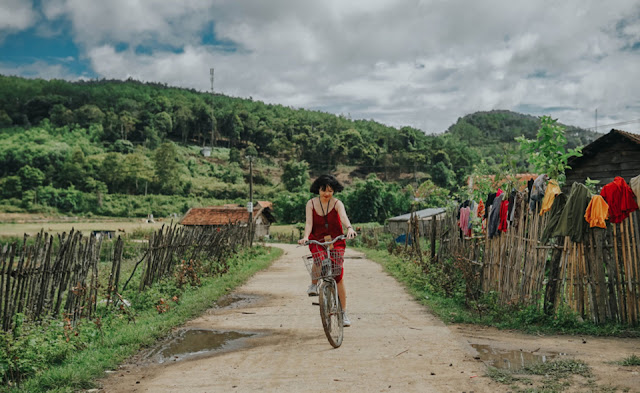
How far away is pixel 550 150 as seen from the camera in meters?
7.73

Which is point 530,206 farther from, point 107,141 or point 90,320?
point 107,141

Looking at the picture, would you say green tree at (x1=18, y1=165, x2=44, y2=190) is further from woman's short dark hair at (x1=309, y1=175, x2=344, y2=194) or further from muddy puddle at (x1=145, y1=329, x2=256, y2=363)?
woman's short dark hair at (x1=309, y1=175, x2=344, y2=194)

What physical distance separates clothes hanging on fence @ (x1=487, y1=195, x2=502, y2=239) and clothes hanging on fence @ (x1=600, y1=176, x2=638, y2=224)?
2.08 metres

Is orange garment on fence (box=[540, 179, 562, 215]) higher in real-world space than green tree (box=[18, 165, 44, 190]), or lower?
lower

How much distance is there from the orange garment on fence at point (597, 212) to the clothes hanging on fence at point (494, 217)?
2.01m

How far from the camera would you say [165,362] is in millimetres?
5203

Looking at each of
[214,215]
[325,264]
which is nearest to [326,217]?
[325,264]

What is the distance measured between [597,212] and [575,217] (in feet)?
0.84

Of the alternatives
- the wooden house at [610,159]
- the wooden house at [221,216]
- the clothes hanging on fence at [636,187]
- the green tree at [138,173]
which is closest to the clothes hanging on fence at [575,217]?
the clothes hanging on fence at [636,187]

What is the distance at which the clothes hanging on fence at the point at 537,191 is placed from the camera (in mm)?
6812

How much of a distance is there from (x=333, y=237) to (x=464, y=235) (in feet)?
17.5

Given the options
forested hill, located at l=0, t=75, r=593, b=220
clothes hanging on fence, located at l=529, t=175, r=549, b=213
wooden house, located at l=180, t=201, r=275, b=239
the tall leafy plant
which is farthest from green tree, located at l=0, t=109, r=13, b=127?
clothes hanging on fence, located at l=529, t=175, r=549, b=213

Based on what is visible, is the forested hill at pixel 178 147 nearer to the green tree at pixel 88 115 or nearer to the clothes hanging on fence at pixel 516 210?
the green tree at pixel 88 115

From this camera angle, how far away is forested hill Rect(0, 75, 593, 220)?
76812mm
